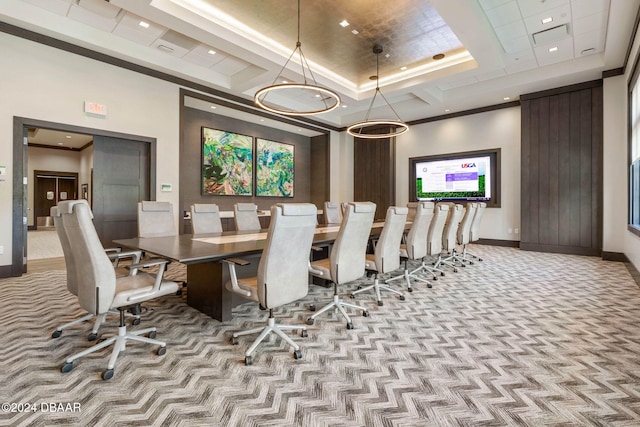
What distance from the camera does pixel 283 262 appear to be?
216cm

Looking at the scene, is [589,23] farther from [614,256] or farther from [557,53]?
[614,256]

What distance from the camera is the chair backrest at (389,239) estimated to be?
3.13 metres

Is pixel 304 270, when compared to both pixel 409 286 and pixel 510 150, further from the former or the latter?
pixel 510 150

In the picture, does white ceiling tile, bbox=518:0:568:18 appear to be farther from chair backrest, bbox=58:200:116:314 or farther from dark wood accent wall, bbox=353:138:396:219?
chair backrest, bbox=58:200:116:314

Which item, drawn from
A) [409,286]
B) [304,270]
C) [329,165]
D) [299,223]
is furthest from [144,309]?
[329,165]

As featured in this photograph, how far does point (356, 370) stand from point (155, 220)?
301 cm

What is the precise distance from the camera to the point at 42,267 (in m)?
5.15

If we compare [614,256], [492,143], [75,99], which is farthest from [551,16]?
[75,99]

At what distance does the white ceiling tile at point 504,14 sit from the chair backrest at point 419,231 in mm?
3082

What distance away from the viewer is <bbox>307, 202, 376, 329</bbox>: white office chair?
8.84 ft

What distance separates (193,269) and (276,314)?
3.29 ft

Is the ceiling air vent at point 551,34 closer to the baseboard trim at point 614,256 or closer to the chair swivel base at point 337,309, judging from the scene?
the baseboard trim at point 614,256

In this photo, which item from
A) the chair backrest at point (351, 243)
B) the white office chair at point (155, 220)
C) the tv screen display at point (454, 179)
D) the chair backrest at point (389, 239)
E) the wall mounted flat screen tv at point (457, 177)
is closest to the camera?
the chair backrest at point (351, 243)

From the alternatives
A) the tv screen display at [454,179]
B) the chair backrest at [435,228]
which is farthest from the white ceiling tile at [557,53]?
the chair backrest at [435,228]
